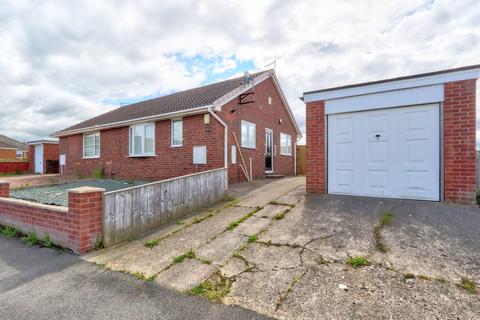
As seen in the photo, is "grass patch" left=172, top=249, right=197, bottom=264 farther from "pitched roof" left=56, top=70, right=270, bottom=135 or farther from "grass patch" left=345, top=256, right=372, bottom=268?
"pitched roof" left=56, top=70, right=270, bottom=135

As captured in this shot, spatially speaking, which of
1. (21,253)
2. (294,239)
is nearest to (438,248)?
(294,239)

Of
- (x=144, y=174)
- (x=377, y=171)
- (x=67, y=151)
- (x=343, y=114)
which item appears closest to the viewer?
(x=377, y=171)

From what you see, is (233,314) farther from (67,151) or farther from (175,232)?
(67,151)

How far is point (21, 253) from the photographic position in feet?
14.1

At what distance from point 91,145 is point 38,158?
11.5 m

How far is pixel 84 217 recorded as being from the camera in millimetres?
4066

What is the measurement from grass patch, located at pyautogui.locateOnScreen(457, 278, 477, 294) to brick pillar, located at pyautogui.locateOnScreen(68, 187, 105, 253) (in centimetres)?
492

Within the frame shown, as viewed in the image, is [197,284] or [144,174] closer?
[197,284]

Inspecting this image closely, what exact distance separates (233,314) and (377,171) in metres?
5.07

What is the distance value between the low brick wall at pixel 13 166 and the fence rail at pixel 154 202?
23.4 metres

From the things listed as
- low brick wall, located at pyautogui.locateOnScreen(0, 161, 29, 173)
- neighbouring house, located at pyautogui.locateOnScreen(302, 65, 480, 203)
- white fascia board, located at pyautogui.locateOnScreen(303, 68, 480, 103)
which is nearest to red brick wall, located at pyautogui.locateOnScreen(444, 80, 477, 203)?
neighbouring house, located at pyautogui.locateOnScreen(302, 65, 480, 203)

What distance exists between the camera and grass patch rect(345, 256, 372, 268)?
3242mm

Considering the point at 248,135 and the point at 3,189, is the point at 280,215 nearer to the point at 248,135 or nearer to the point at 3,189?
the point at 3,189

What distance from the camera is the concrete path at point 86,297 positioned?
2.57 metres
